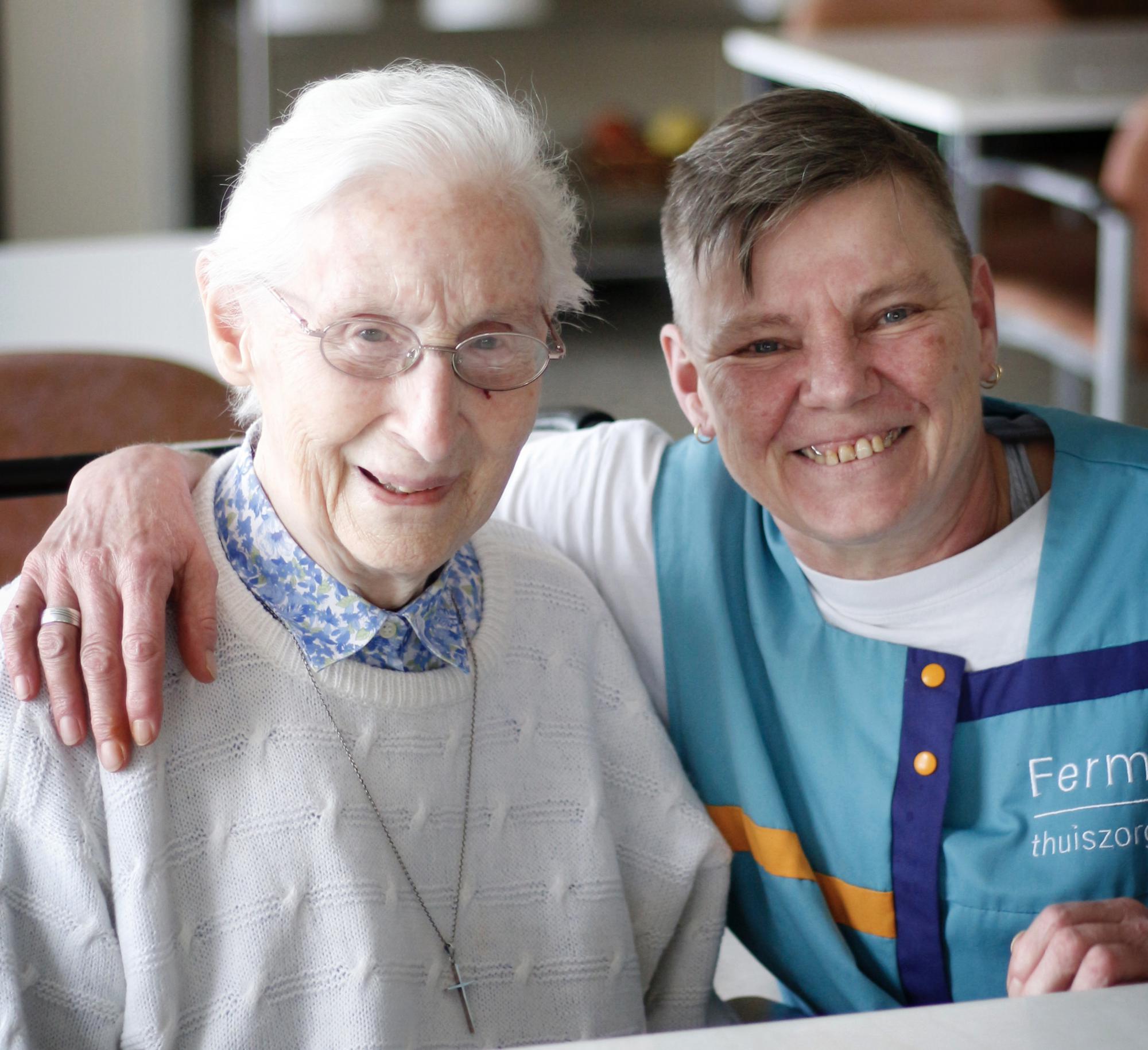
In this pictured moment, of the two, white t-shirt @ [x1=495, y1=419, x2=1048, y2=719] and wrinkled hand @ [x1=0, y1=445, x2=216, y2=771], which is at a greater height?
wrinkled hand @ [x1=0, y1=445, x2=216, y2=771]

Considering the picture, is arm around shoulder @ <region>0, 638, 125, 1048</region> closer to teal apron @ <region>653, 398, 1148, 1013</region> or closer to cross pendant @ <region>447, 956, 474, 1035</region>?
cross pendant @ <region>447, 956, 474, 1035</region>

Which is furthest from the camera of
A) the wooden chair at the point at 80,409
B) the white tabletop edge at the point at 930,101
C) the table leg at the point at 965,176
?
the table leg at the point at 965,176

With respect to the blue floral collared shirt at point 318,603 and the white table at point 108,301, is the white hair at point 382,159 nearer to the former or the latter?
the blue floral collared shirt at point 318,603

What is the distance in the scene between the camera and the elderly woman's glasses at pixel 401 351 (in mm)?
1140

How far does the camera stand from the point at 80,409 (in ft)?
6.65

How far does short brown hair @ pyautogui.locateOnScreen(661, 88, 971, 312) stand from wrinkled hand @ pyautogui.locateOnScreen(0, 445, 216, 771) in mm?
540

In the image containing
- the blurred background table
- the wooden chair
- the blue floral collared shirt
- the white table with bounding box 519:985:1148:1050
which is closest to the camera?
the white table with bounding box 519:985:1148:1050

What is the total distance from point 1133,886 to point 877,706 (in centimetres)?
29

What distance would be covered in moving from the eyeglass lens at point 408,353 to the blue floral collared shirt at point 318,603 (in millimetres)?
194

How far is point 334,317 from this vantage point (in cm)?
114

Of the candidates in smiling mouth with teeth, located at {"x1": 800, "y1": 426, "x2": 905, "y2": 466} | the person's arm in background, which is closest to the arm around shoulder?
the person's arm in background

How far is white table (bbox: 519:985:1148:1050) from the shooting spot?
97 centimetres

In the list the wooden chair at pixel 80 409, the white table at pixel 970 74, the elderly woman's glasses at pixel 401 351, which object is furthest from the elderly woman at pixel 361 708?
the white table at pixel 970 74

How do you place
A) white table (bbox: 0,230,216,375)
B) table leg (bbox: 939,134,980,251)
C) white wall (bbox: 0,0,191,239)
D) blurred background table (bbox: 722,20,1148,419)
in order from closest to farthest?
white table (bbox: 0,230,216,375)
blurred background table (bbox: 722,20,1148,419)
table leg (bbox: 939,134,980,251)
white wall (bbox: 0,0,191,239)
